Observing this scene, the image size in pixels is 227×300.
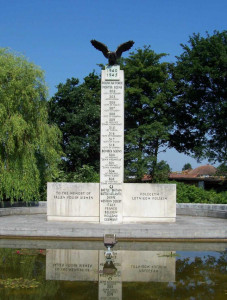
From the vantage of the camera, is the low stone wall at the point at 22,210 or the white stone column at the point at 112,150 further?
the low stone wall at the point at 22,210

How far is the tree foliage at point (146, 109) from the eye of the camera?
30.6 meters

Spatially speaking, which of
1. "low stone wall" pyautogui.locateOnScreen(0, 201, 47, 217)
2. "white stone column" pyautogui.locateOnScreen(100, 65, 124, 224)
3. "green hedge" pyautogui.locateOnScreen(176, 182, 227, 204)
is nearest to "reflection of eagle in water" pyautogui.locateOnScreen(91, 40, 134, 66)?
"white stone column" pyautogui.locateOnScreen(100, 65, 124, 224)

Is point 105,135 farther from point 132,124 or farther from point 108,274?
point 132,124

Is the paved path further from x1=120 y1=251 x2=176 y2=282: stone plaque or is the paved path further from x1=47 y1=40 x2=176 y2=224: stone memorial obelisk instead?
x1=120 y1=251 x2=176 y2=282: stone plaque

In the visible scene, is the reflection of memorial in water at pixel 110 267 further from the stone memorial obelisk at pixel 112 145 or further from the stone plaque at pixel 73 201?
the stone plaque at pixel 73 201

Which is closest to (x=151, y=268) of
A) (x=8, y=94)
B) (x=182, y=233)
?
(x=182, y=233)

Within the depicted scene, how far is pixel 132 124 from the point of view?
1324 inches

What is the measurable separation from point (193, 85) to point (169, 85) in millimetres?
2021

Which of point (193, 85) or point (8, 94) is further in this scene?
point (193, 85)

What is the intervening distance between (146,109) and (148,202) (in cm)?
1747

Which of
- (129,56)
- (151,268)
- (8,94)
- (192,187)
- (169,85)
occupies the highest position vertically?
(129,56)

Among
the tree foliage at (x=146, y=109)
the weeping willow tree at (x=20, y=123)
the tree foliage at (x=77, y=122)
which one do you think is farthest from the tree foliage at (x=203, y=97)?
the weeping willow tree at (x=20, y=123)

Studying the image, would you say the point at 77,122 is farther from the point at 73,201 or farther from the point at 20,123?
the point at 73,201

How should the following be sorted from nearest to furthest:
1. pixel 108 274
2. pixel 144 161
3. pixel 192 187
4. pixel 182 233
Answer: pixel 108 274
pixel 182 233
pixel 192 187
pixel 144 161
